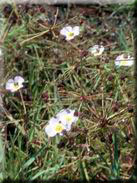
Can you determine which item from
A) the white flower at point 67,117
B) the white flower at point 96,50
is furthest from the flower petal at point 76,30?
the white flower at point 67,117

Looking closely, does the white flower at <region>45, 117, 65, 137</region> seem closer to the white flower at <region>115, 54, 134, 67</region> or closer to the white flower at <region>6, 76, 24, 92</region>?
the white flower at <region>6, 76, 24, 92</region>

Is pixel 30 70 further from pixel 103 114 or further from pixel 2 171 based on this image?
pixel 2 171

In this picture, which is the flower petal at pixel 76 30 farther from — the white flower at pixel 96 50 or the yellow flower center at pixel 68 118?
the yellow flower center at pixel 68 118

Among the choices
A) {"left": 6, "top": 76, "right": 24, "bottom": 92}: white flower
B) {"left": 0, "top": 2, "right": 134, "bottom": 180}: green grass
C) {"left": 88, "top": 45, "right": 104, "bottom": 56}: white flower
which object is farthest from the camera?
{"left": 88, "top": 45, "right": 104, "bottom": 56}: white flower

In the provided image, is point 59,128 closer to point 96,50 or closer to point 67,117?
point 67,117

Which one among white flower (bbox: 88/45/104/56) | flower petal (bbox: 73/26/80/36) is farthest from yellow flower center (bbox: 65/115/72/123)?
flower petal (bbox: 73/26/80/36)
